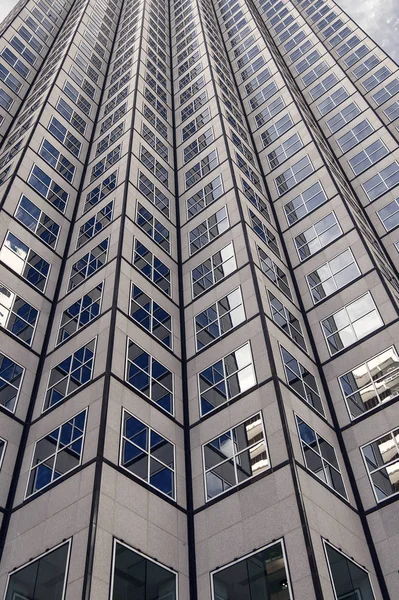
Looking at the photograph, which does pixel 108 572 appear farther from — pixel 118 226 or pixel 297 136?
pixel 297 136

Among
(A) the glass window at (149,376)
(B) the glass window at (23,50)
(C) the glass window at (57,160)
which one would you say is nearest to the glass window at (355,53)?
(B) the glass window at (23,50)

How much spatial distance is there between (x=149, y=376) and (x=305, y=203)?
20828 mm

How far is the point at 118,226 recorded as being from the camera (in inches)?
1379

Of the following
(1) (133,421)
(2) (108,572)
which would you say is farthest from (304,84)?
(2) (108,572)

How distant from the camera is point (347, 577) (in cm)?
Result: 2048

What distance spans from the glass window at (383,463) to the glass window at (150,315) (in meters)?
11.6

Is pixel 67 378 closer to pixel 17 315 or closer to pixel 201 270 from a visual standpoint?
pixel 17 315

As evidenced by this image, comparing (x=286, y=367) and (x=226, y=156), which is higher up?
(x=226, y=156)

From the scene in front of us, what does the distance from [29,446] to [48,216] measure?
17917 millimetres

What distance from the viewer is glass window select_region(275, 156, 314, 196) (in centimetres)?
4459

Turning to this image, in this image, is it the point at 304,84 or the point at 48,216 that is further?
the point at 304,84

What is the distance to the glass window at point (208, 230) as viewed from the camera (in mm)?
37125

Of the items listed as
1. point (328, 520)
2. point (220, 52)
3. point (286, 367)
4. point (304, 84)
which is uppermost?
point (220, 52)

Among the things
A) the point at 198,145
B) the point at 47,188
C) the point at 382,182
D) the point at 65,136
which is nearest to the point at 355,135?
the point at 382,182
